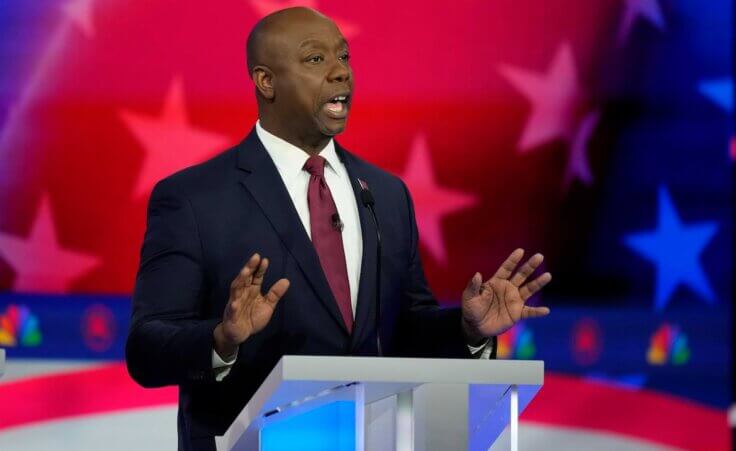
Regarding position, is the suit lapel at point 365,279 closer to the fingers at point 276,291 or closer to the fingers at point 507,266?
the fingers at point 507,266

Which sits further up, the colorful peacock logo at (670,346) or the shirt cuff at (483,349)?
the colorful peacock logo at (670,346)

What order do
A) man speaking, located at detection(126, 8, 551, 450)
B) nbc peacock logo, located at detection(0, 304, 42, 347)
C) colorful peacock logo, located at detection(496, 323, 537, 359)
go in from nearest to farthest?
man speaking, located at detection(126, 8, 551, 450)
nbc peacock logo, located at detection(0, 304, 42, 347)
colorful peacock logo, located at detection(496, 323, 537, 359)

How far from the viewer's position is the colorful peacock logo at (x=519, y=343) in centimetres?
396

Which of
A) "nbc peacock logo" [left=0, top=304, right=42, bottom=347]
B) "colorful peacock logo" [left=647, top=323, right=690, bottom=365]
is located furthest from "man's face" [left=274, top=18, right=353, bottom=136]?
"colorful peacock logo" [left=647, top=323, right=690, bottom=365]

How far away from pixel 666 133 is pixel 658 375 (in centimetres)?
75

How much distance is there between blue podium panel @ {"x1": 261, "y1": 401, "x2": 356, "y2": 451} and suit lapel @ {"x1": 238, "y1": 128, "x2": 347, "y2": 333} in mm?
693

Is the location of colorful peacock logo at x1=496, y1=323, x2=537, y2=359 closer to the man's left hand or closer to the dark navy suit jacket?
the dark navy suit jacket

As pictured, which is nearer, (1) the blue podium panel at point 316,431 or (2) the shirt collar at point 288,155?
(1) the blue podium panel at point 316,431

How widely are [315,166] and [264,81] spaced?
24 cm

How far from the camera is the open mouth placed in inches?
111

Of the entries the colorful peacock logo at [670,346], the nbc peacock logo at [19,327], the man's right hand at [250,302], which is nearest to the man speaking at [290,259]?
the man's right hand at [250,302]

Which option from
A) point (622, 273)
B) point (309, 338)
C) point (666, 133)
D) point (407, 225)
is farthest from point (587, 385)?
point (309, 338)

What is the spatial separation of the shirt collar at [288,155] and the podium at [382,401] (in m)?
0.92

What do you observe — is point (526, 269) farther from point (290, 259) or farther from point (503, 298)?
point (290, 259)
